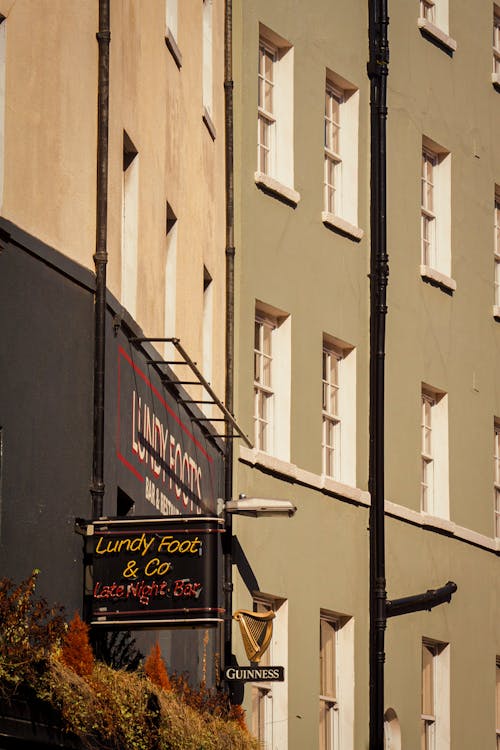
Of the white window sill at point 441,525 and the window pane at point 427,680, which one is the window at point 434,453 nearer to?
the white window sill at point 441,525

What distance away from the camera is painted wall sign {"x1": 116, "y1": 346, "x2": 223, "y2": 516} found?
18422 mm

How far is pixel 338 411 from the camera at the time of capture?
27391 millimetres

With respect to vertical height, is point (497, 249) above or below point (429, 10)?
Result: below

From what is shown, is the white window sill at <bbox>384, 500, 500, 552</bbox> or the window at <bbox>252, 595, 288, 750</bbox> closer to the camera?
the window at <bbox>252, 595, 288, 750</bbox>

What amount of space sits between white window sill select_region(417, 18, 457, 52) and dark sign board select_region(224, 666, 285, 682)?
1169 cm

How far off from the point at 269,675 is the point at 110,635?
4869mm

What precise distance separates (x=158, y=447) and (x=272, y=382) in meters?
6.11

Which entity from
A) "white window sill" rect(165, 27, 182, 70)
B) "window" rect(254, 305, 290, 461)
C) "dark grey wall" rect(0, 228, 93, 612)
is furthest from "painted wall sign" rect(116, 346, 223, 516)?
"white window sill" rect(165, 27, 182, 70)

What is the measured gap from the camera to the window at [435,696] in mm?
28734

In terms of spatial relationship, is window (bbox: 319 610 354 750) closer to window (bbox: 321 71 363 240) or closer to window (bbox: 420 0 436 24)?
window (bbox: 321 71 363 240)

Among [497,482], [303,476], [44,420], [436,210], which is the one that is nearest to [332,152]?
[436,210]

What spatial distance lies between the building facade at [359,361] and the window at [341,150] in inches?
1.2

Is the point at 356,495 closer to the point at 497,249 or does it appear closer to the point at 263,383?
the point at 263,383

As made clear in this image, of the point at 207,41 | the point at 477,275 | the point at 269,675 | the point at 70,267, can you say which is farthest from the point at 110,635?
the point at 477,275
